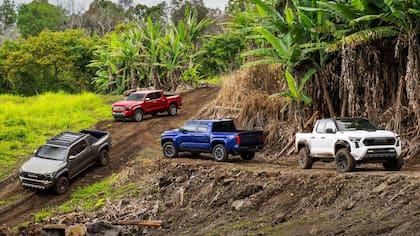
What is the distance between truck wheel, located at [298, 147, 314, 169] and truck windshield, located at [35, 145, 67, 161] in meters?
9.16

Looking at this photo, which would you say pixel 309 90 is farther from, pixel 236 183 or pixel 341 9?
pixel 236 183

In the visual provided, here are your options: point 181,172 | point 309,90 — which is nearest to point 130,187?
point 181,172

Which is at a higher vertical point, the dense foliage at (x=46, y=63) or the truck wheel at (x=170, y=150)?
the dense foliage at (x=46, y=63)

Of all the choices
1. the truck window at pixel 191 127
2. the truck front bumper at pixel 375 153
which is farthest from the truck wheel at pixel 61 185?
the truck front bumper at pixel 375 153

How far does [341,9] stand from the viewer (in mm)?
19312

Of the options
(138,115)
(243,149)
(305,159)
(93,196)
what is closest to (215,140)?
(243,149)

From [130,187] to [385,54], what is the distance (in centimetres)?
997

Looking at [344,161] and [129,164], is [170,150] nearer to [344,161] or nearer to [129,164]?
[129,164]

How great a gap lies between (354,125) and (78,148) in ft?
36.7

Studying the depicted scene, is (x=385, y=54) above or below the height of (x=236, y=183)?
above

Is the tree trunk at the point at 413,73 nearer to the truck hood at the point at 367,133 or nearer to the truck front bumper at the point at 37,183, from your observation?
the truck hood at the point at 367,133

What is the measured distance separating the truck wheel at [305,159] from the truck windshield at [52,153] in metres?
9.16

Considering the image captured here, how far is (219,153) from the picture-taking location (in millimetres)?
21453

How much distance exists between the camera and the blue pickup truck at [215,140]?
68.9 ft
